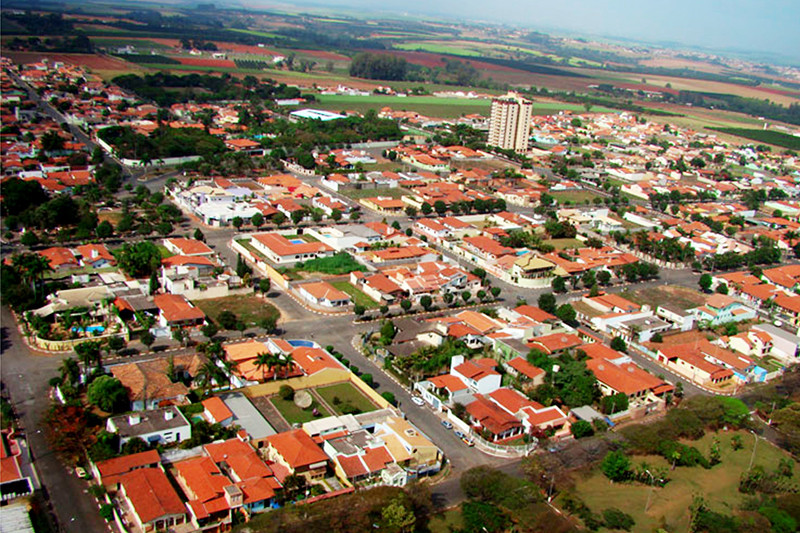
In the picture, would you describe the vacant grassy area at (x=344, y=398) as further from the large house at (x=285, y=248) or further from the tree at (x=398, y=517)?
the large house at (x=285, y=248)

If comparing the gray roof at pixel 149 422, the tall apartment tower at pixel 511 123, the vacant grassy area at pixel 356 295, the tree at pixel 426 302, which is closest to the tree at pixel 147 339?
the gray roof at pixel 149 422

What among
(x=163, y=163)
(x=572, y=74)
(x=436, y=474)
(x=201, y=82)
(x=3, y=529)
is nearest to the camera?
(x=3, y=529)

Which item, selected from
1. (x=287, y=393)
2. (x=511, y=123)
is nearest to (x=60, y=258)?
(x=287, y=393)

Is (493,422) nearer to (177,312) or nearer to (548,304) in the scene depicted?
(548,304)

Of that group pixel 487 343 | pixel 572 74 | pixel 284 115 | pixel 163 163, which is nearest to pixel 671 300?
pixel 487 343

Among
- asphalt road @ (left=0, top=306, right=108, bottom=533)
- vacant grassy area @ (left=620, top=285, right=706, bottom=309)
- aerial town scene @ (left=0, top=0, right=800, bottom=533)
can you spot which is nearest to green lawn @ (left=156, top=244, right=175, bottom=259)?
aerial town scene @ (left=0, top=0, right=800, bottom=533)

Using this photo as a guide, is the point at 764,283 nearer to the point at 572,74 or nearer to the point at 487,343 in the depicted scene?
the point at 487,343
